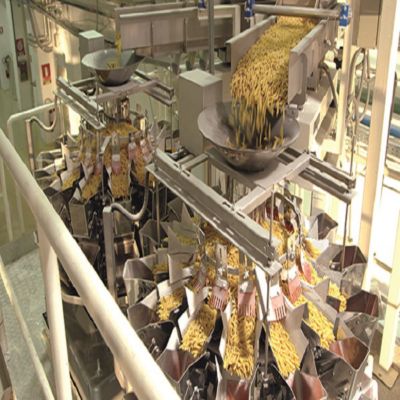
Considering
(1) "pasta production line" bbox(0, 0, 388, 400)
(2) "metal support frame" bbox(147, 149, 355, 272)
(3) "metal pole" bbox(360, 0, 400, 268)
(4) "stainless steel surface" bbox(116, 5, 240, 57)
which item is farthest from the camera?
(3) "metal pole" bbox(360, 0, 400, 268)

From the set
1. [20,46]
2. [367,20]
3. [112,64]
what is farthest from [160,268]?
[20,46]

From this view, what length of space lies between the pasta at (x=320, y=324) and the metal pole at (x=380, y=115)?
63 centimetres

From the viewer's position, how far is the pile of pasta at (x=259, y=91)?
3.32 ft

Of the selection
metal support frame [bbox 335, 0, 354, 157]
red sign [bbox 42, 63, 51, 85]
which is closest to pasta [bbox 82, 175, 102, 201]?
metal support frame [bbox 335, 0, 354, 157]

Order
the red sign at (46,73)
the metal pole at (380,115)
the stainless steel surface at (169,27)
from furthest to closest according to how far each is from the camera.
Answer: the red sign at (46,73) → the metal pole at (380,115) → the stainless steel surface at (169,27)

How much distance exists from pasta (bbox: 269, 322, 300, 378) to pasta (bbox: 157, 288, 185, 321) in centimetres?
20

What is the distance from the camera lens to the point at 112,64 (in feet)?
4.91

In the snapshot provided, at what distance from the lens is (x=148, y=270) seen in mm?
1231

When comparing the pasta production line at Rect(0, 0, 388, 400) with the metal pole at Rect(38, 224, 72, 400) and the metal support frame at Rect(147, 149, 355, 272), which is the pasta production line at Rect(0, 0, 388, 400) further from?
the metal pole at Rect(38, 224, 72, 400)

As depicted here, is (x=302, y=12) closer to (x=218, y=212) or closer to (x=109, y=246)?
(x=218, y=212)

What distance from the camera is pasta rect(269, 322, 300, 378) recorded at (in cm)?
101

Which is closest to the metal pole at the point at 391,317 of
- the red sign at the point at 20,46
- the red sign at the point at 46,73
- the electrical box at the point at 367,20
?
the electrical box at the point at 367,20

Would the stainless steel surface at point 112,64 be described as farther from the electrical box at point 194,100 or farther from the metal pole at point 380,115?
the metal pole at point 380,115

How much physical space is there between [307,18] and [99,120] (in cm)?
55
